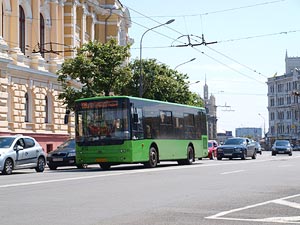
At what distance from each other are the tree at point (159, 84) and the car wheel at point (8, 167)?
84.1 feet

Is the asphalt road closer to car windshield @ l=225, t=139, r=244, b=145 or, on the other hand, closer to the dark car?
the dark car

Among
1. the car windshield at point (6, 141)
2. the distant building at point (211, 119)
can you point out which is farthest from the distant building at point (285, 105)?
the car windshield at point (6, 141)

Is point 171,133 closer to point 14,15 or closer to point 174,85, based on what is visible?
point 14,15

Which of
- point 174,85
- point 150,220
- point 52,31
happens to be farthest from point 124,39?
point 150,220

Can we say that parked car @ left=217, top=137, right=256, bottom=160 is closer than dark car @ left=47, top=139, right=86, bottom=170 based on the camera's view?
No

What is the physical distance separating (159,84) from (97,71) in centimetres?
1147

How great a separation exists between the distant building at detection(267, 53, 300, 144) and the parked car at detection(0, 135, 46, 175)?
117492mm

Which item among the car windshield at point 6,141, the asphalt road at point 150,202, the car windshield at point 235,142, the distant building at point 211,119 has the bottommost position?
the asphalt road at point 150,202

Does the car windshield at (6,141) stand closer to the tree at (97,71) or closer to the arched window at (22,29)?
the tree at (97,71)

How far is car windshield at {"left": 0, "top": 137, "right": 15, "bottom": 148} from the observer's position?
26.9m

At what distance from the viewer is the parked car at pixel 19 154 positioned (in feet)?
86.2

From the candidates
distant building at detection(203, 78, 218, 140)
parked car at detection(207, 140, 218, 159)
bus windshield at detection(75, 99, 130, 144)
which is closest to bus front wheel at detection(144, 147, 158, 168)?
bus windshield at detection(75, 99, 130, 144)

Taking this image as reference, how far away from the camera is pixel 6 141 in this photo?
89.2 ft

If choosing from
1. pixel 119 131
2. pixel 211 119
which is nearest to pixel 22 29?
pixel 119 131
